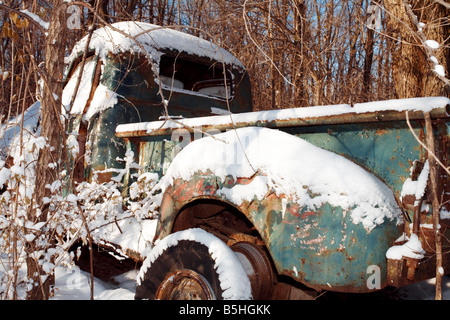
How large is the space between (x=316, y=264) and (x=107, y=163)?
1957 mm

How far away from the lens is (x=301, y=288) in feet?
6.28

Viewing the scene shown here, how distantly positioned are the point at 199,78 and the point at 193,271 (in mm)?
2734

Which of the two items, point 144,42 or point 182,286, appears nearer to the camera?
point 182,286

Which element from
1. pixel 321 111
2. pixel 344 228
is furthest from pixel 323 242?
pixel 321 111

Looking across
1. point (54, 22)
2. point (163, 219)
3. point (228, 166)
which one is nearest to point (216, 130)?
point (228, 166)

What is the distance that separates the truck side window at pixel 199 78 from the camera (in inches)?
157

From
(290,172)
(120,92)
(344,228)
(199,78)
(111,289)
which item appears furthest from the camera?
(199,78)

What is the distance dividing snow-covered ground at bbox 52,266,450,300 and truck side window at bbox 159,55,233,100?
190 cm

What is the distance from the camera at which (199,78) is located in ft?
13.8

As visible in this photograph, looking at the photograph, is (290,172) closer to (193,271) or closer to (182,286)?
(193,271)

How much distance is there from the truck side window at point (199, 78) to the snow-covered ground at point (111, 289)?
6.23 ft

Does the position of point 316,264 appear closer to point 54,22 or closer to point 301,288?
point 301,288

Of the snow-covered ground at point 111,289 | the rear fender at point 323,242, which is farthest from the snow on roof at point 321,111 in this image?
the snow-covered ground at point 111,289

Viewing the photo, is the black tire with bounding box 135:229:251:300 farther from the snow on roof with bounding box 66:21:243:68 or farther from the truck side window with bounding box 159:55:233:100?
the truck side window with bounding box 159:55:233:100
